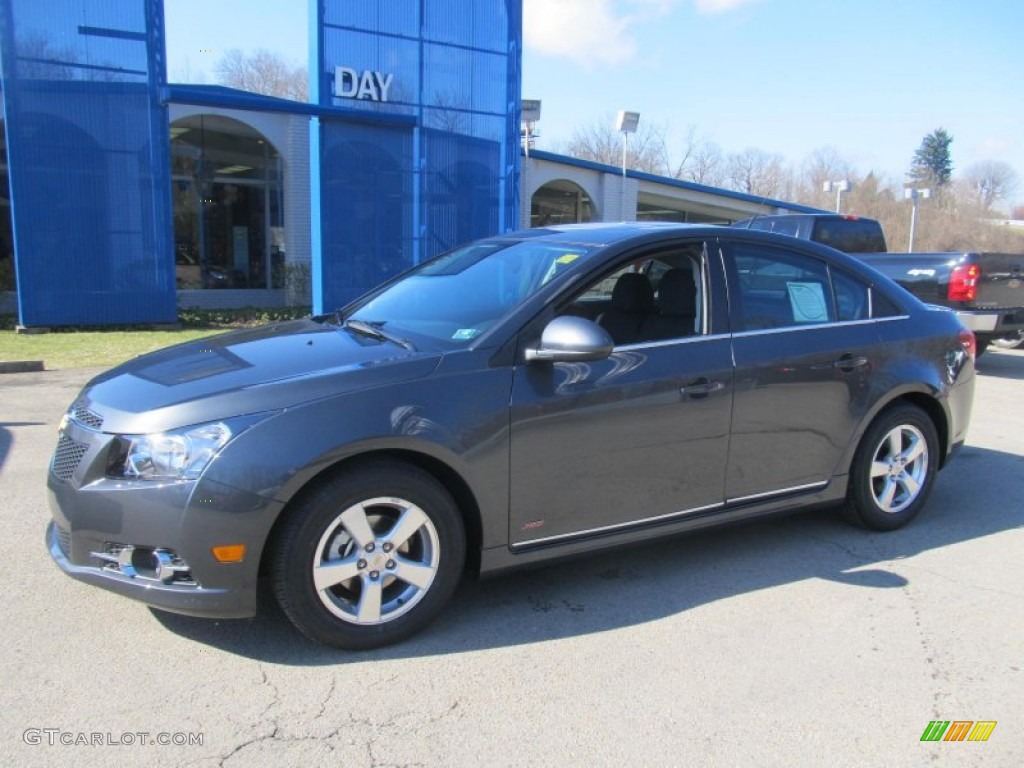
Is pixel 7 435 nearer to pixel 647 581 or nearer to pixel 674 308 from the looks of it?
Answer: pixel 647 581

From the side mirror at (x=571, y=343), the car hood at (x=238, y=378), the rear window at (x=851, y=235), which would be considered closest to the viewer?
the car hood at (x=238, y=378)

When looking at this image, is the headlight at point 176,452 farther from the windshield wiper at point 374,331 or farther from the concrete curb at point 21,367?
the concrete curb at point 21,367

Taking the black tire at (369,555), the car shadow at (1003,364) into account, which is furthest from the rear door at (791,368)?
the car shadow at (1003,364)

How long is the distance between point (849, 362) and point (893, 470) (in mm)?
759

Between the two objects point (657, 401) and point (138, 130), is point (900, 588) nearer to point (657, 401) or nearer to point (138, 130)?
point (657, 401)

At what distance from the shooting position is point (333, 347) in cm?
363

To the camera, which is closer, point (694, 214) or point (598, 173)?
point (598, 173)

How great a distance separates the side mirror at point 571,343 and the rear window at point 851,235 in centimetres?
1061

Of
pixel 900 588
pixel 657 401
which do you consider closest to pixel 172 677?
pixel 657 401

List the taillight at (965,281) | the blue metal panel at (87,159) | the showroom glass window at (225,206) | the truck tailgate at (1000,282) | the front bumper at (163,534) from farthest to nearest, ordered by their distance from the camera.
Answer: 1. the showroom glass window at (225,206)
2. the blue metal panel at (87,159)
3. the truck tailgate at (1000,282)
4. the taillight at (965,281)
5. the front bumper at (163,534)

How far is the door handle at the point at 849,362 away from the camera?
430cm

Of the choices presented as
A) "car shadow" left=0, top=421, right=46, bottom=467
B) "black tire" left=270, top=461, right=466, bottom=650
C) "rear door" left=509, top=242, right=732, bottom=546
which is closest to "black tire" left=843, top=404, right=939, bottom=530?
"rear door" left=509, top=242, right=732, bottom=546

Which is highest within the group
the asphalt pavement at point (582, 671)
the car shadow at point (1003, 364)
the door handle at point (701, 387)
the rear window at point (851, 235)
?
the rear window at point (851, 235)

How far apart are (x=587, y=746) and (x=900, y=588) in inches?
81.6
